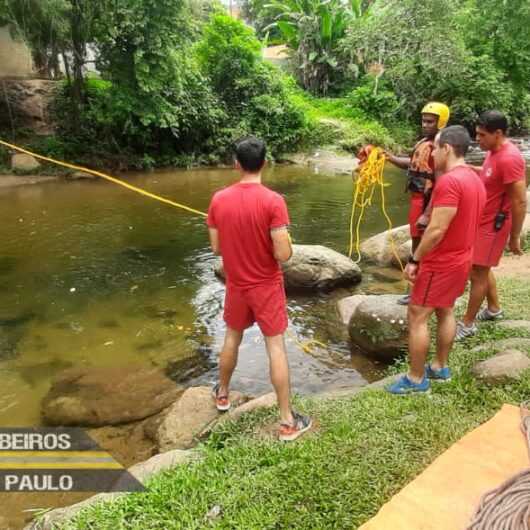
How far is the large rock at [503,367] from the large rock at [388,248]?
433 cm

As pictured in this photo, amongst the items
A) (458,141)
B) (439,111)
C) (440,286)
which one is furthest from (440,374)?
(439,111)

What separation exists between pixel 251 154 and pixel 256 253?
2.07ft

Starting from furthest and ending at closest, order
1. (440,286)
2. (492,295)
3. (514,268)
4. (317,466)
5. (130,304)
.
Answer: (514,268)
(130,304)
(492,295)
(440,286)
(317,466)

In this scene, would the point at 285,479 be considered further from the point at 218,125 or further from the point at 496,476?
the point at 218,125

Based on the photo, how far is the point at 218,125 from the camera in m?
20.6

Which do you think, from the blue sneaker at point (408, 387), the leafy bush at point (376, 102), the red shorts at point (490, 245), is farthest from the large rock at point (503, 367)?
the leafy bush at point (376, 102)

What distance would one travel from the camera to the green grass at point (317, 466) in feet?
8.57

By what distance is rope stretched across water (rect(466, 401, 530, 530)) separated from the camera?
2.29 m

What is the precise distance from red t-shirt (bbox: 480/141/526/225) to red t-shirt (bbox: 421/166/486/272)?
926 mm

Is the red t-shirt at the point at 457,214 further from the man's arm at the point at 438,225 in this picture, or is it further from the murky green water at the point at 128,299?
the murky green water at the point at 128,299

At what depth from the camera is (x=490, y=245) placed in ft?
14.6

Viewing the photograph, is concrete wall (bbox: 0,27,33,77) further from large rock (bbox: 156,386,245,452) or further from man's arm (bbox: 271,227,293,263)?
man's arm (bbox: 271,227,293,263)

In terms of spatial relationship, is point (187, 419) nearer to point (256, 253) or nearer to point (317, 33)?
point (256, 253)

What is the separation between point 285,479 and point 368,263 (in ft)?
19.8
